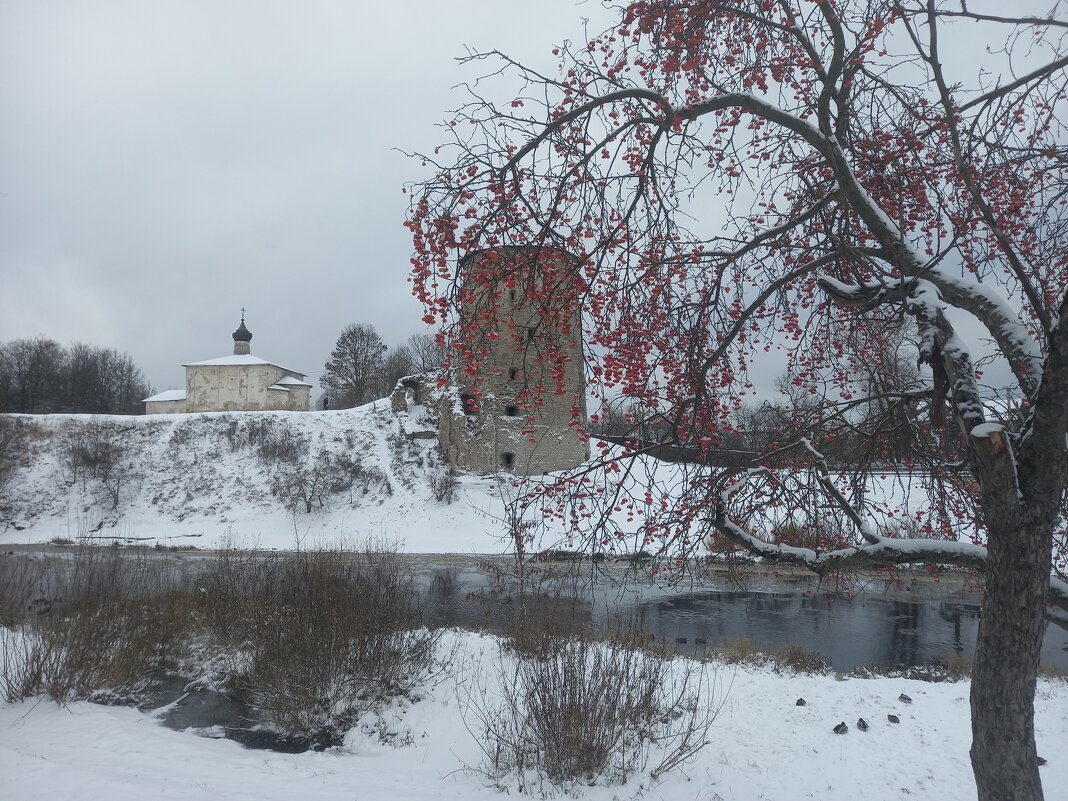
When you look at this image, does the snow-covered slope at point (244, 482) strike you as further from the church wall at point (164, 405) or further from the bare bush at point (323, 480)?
the church wall at point (164, 405)

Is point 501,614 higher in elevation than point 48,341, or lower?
lower

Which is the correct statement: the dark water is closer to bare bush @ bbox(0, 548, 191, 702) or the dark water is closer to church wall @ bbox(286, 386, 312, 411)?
bare bush @ bbox(0, 548, 191, 702)

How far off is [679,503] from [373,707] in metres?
4.47

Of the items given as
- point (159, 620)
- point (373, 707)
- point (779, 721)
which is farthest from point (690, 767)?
point (159, 620)

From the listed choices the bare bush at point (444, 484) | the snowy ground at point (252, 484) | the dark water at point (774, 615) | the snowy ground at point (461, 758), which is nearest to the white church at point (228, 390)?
the snowy ground at point (252, 484)

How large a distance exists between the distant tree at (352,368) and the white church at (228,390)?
327cm

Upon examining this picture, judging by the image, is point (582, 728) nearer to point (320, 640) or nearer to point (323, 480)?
point (320, 640)

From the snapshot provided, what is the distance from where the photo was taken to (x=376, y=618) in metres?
7.52

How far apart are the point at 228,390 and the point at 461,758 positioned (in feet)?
154

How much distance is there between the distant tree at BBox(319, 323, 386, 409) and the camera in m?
50.3

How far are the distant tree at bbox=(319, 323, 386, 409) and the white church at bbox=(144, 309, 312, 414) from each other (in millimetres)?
3270

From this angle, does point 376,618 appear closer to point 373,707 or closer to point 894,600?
point 373,707

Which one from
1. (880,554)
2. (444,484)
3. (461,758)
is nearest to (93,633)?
(461,758)

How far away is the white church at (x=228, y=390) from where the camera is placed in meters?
47.2
